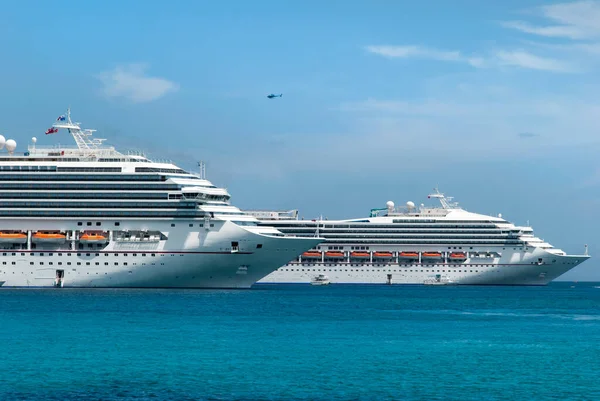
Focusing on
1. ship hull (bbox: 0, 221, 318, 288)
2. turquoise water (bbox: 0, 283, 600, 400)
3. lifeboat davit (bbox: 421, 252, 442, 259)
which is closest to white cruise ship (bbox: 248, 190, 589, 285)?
lifeboat davit (bbox: 421, 252, 442, 259)

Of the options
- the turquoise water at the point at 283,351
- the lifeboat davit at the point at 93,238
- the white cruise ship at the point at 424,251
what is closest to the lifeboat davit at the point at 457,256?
the white cruise ship at the point at 424,251

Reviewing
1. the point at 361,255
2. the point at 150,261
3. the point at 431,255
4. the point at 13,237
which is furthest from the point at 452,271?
the point at 13,237

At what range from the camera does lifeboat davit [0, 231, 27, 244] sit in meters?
87.1

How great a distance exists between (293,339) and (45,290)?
41.4m

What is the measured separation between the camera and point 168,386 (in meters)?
35.6

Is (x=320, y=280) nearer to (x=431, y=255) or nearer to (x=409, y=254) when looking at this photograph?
(x=409, y=254)

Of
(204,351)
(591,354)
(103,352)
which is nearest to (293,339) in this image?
(204,351)

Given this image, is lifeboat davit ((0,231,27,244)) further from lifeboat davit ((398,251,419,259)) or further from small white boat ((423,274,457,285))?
small white boat ((423,274,457,285))

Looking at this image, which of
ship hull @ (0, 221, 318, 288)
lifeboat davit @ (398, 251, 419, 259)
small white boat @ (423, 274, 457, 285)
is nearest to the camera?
ship hull @ (0, 221, 318, 288)

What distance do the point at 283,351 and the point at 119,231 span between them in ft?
142

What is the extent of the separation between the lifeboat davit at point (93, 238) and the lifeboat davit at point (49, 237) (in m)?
1.69

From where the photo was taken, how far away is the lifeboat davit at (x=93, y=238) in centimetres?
8614

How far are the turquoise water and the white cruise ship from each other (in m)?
58.4

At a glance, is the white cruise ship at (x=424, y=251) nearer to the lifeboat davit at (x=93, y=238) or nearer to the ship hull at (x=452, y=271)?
the ship hull at (x=452, y=271)
